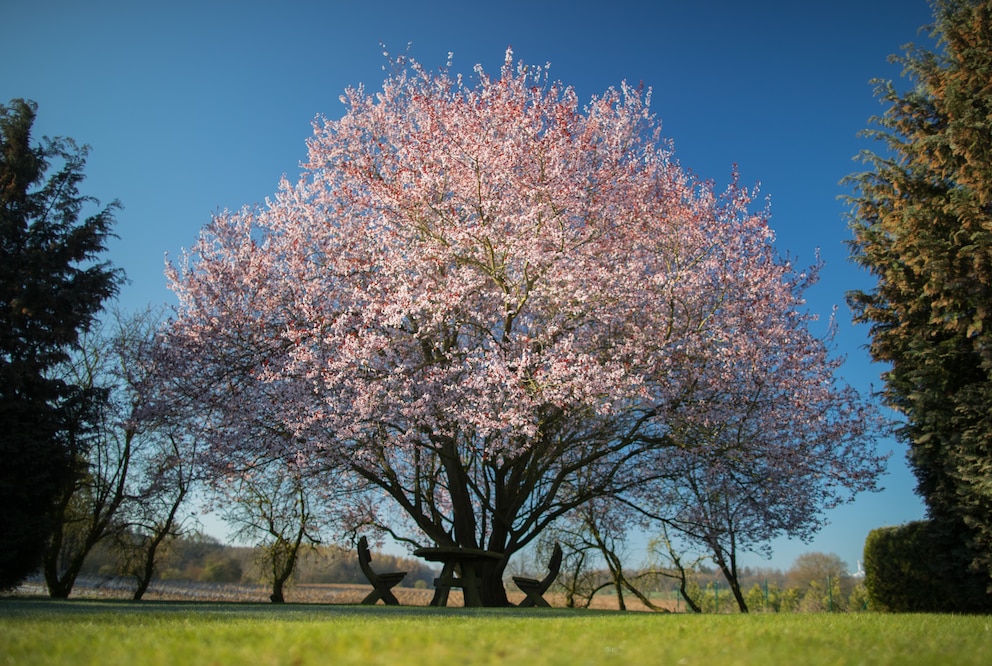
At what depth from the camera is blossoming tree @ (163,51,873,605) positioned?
41.2 ft

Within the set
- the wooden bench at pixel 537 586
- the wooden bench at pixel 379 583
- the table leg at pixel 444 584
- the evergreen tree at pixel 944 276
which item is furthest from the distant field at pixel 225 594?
the evergreen tree at pixel 944 276

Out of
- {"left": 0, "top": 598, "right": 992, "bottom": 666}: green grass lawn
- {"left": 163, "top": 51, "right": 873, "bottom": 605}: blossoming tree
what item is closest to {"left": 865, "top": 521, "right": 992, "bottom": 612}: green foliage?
{"left": 163, "top": 51, "right": 873, "bottom": 605}: blossoming tree

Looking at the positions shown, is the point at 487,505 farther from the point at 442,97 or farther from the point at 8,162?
the point at 8,162

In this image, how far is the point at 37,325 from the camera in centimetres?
1630

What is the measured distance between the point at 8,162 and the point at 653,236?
634 inches

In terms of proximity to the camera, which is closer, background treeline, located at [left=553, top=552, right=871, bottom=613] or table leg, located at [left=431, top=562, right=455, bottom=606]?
table leg, located at [left=431, top=562, right=455, bottom=606]

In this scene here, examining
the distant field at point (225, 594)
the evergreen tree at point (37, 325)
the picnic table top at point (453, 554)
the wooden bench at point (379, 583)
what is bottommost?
the distant field at point (225, 594)

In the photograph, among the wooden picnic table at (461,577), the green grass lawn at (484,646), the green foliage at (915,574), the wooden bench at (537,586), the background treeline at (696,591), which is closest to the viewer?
the green grass lawn at (484,646)

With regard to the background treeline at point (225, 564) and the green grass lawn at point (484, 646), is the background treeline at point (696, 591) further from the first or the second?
the green grass lawn at point (484, 646)

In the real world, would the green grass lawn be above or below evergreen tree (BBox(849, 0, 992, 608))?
below

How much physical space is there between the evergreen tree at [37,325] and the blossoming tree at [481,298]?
3.89m

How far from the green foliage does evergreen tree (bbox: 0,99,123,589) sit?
18.5m

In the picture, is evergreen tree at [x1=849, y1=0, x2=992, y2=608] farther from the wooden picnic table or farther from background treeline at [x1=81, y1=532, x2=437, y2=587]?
background treeline at [x1=81, y1=532, x2=437, y2=587]

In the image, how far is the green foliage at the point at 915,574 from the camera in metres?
12.9
